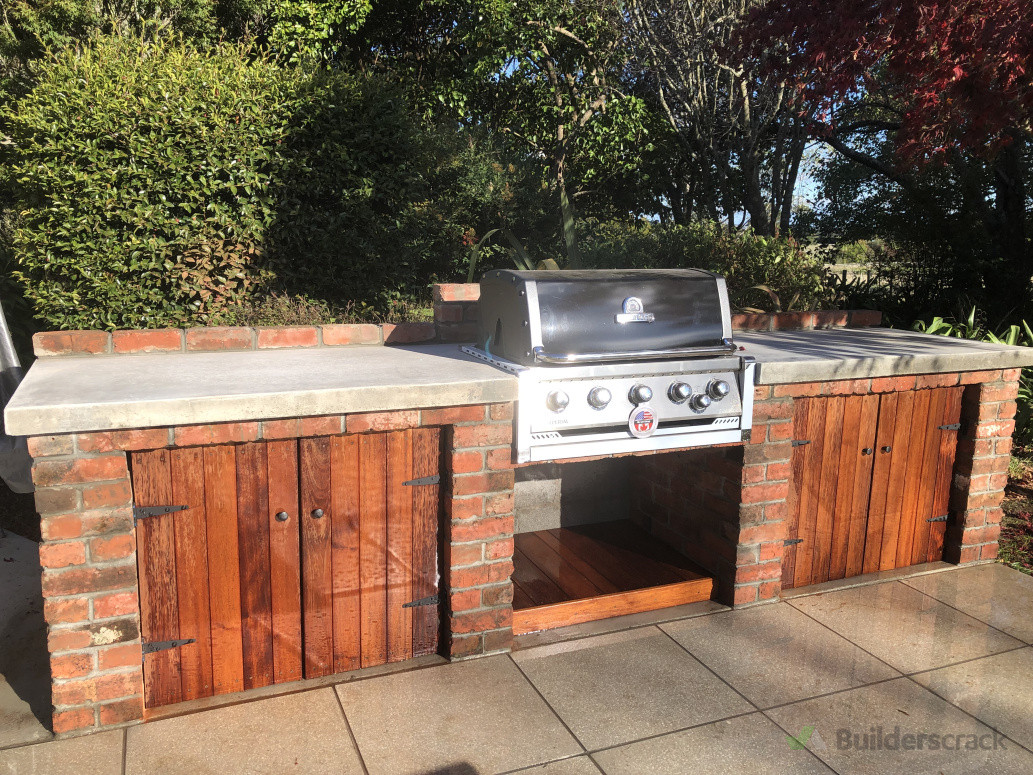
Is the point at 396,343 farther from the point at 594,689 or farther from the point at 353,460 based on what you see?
the point at 594,689

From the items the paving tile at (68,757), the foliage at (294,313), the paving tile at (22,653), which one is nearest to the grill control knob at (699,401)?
the foliage at (294,313)

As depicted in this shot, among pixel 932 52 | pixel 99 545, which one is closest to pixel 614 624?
pixel 99 545

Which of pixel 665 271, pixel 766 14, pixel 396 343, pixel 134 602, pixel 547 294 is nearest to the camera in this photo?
pixel 134 602

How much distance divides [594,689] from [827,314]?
131 inches

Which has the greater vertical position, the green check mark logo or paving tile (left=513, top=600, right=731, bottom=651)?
paving tile (left=513, top=600, right=731, bottom=651)

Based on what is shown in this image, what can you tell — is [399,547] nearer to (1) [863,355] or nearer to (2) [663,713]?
(2) [663,713]

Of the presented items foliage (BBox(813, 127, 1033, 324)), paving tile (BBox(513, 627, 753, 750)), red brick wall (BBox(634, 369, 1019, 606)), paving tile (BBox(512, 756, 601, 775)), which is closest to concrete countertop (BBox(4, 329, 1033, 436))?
red brick wall (BBox(634, 369, 1019, 606))

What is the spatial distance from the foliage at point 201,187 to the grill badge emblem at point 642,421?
2.90 metres

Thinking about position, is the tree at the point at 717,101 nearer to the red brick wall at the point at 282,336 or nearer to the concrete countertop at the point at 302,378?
the concrete countertop at the point at 302,378

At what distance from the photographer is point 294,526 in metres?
3.08

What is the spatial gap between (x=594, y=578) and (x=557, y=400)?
4.11 ft

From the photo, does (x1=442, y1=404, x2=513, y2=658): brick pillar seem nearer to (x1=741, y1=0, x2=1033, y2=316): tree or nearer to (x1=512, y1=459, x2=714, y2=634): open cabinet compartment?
(x1=512, y1=459, x2=714, y2=634): open cabinet compartment

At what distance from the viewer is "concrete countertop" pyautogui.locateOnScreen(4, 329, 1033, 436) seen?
265cm

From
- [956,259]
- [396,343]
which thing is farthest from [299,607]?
[956,259]
